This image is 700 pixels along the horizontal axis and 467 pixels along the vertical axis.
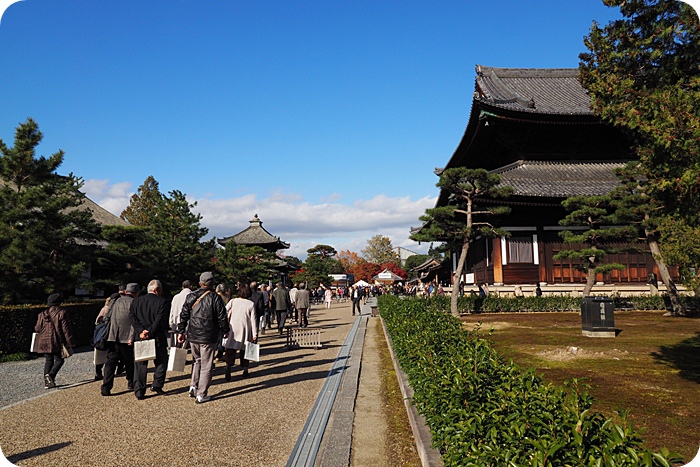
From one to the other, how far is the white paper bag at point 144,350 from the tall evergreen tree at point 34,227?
24.6 feet

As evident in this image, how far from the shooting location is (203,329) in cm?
675

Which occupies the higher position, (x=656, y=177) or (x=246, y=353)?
(x=656, y=177)

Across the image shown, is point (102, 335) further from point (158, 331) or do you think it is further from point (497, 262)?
point (497, 262)

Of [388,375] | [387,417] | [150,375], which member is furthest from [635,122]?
[150,375]

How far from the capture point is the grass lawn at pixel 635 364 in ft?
16.5

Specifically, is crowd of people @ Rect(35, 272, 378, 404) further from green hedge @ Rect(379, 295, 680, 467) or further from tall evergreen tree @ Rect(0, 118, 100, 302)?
tall evergreen tree @ Rect(0, 118, 100, 302)

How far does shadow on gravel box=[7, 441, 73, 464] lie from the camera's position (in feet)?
15.0

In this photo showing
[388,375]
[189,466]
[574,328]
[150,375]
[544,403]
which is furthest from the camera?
[574,328]

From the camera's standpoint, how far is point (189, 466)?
4230 mm

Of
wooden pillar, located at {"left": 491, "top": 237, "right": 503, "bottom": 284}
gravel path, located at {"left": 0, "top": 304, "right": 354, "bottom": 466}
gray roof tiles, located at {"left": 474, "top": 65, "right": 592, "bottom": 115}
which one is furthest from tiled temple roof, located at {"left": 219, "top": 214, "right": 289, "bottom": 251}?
gravel path, located at {"left": 0, "top": 304, "right": 354, "bottom": 466}

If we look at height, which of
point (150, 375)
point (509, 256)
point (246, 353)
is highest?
point (509, 256)

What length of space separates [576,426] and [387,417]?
150 inches

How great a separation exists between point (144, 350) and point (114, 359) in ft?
2.77

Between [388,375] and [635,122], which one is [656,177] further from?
[388,375]
